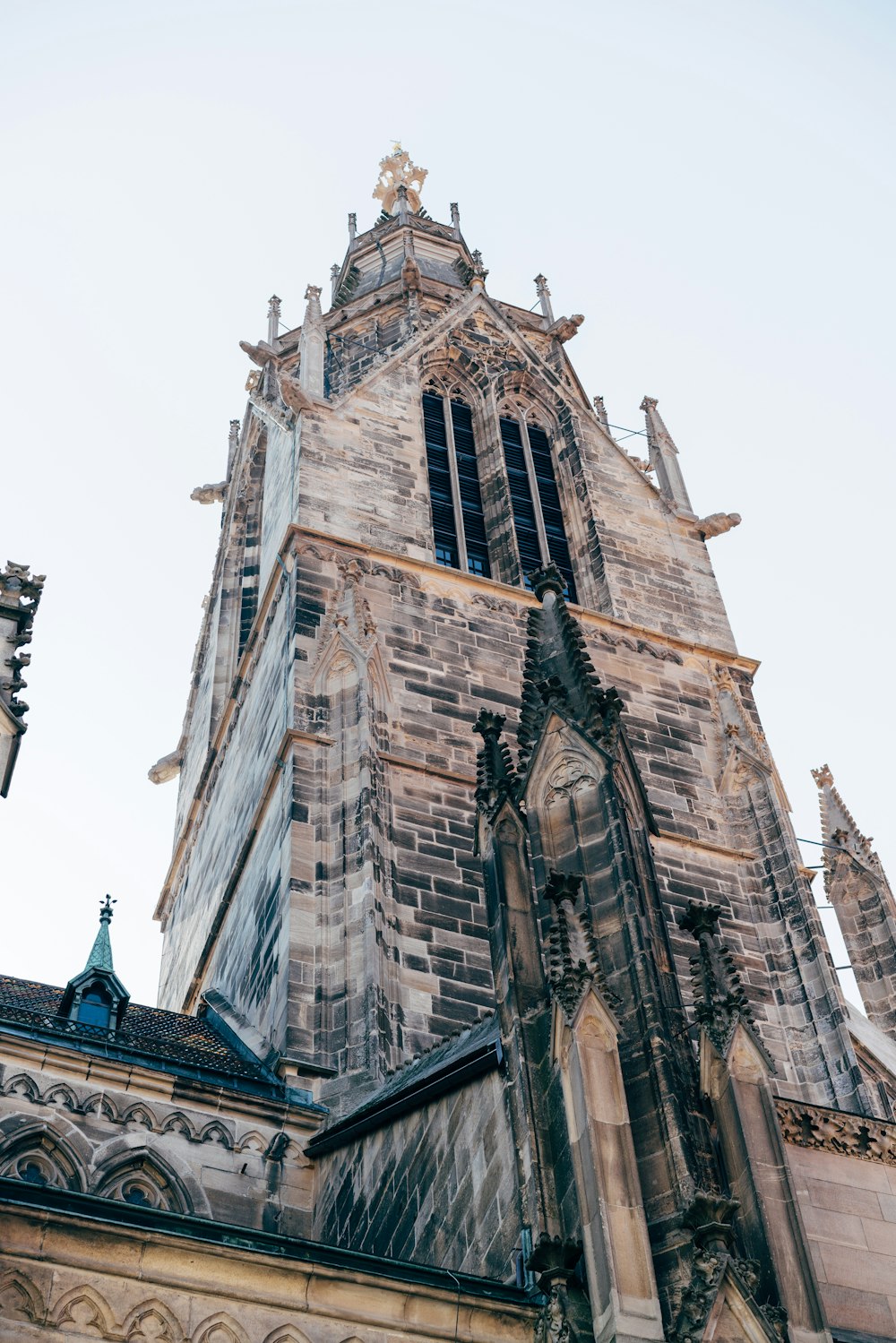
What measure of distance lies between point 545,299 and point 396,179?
9.41m

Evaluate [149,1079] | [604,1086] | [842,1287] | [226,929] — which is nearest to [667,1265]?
[604,1086]

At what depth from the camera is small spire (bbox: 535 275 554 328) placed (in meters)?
31.8

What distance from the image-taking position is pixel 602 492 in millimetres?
24812

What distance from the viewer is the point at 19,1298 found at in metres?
7.65

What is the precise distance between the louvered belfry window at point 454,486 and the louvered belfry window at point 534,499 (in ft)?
1.64

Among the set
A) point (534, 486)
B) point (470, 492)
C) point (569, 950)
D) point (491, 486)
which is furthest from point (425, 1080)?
point (534, 486)

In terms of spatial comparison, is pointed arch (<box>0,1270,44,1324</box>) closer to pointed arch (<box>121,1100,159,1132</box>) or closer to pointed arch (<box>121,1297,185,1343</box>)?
pointed arch (<box>121,1297,185,1343</box>)

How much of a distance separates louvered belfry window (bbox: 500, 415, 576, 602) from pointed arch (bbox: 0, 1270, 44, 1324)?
15764 mm

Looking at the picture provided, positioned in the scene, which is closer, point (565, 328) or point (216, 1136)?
point (216, 1136)

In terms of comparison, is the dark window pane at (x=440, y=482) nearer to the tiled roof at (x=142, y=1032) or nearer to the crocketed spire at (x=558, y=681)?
the tiled roof at (x=142, y=1032)

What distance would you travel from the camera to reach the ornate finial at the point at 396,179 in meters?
40.1

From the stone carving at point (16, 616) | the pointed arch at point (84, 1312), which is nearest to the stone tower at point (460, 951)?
the pointed arch at point (84, 1312)

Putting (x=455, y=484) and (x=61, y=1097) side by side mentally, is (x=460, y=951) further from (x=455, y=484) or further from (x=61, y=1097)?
(x=455, y=484)

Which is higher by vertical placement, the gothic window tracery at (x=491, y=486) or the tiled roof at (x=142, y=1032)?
the gothic window tracery at (x=491, y=486)
